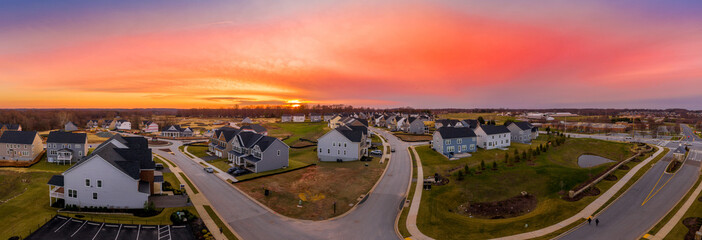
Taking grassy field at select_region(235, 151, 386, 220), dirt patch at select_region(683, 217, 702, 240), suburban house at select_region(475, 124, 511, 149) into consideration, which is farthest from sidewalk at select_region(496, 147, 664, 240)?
suburban house at select_region(475, 124, 511, 149)

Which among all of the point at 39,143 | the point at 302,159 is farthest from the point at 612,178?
the point at 39,143

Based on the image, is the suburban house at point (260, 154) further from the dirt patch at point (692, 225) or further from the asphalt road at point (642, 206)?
the dirt patch at point (692, 225)

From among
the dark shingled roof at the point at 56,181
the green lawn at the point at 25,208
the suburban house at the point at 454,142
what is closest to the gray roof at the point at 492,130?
the suburban house at the point at 454,142

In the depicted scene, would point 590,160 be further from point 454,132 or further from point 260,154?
point 260,154

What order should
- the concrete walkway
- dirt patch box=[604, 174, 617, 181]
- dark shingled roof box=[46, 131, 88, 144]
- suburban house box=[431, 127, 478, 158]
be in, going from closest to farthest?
the concrete walkway
dirt patch box=[604, 174, 617, 181]
dark shingled roof box=[46, 131, 88, 144]
suburban house box=[431, 127, 478, 158]

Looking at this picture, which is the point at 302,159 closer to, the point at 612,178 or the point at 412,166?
the point at 412,166

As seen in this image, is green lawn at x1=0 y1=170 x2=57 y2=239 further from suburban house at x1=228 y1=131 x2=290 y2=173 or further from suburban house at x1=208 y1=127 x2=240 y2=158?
suburban house at x1=208 y1=127 x2=240 y2=158
